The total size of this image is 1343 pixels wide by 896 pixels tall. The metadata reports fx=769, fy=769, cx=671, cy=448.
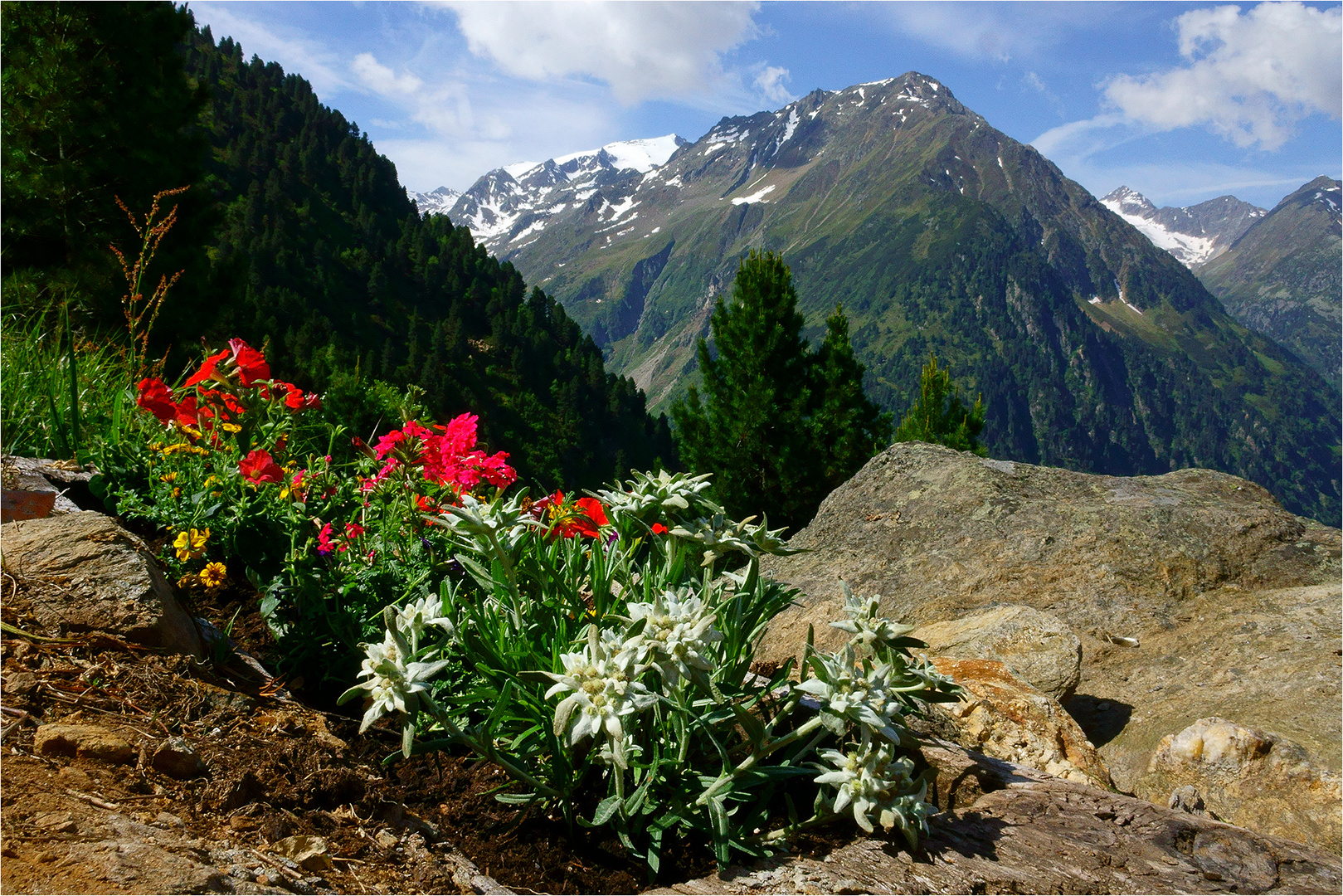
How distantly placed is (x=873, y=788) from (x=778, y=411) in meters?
20.1

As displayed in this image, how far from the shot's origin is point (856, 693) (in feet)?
Answer: 6.84

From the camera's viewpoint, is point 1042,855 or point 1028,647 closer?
point 1042,855

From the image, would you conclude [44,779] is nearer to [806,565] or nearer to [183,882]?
[183,882]

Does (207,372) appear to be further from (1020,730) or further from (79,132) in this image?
(79,132)

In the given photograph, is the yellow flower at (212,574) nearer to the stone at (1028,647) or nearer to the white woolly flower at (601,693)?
the white woolly flower at (601,693)

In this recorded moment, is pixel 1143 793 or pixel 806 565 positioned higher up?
pixel 806 565

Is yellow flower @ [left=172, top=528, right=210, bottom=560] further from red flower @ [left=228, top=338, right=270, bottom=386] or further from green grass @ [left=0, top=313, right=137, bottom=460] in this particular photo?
green grass @ [left=0, top=313, right=137, bottom=460]

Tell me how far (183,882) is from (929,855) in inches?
75.1

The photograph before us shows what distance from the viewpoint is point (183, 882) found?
1489 mm

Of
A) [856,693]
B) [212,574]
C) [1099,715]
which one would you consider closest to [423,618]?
[856,693]

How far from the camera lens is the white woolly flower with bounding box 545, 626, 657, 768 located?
6.06ft

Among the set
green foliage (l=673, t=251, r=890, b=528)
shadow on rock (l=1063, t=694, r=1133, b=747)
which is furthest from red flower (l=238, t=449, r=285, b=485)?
green foliage (l=673, t=251, r=890, b=528)

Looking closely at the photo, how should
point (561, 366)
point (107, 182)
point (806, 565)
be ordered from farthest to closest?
point (561, 366) → point (107, 182) → point (806, 565)

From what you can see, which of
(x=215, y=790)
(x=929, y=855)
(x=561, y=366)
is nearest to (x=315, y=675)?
(x=215, y=790)
